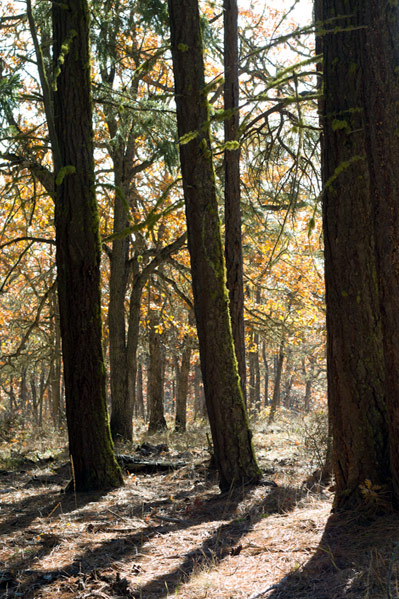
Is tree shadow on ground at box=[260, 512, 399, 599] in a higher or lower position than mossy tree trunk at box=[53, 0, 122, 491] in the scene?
lower

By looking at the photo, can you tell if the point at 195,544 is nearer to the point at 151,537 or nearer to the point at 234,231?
the point at 151,537

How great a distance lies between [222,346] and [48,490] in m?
Result: 3.28

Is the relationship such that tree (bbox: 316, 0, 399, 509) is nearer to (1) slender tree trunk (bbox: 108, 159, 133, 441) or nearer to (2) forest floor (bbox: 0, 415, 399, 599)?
(2) forest floor (bbox: 0, 415, 399, 599)

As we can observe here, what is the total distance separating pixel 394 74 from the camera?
Result: 4.22m

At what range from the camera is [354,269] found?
483 centimetres

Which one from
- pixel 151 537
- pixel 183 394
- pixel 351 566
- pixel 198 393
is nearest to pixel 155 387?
pixel 183 394

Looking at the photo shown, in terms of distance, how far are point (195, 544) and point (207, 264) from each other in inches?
129

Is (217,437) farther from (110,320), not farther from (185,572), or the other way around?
(110,320)

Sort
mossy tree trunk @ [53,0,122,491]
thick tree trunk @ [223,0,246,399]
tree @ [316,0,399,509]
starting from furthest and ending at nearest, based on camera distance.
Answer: thick tree trunk @ [223,0,246,399] → mossy tree trunk @ [53,0,122,491] → tree @ [316,0,399,509]

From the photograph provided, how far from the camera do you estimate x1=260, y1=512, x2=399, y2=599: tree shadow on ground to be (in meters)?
3.35

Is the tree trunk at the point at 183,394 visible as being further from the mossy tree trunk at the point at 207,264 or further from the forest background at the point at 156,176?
the mossy tree trunk at the point at 207,264

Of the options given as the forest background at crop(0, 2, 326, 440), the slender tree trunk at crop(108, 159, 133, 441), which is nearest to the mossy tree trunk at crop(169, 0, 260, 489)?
the forest background at crop(0, 2, 326, 440)

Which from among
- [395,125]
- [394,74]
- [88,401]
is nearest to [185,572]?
[88,401]

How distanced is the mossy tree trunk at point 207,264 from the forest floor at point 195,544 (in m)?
0.54
